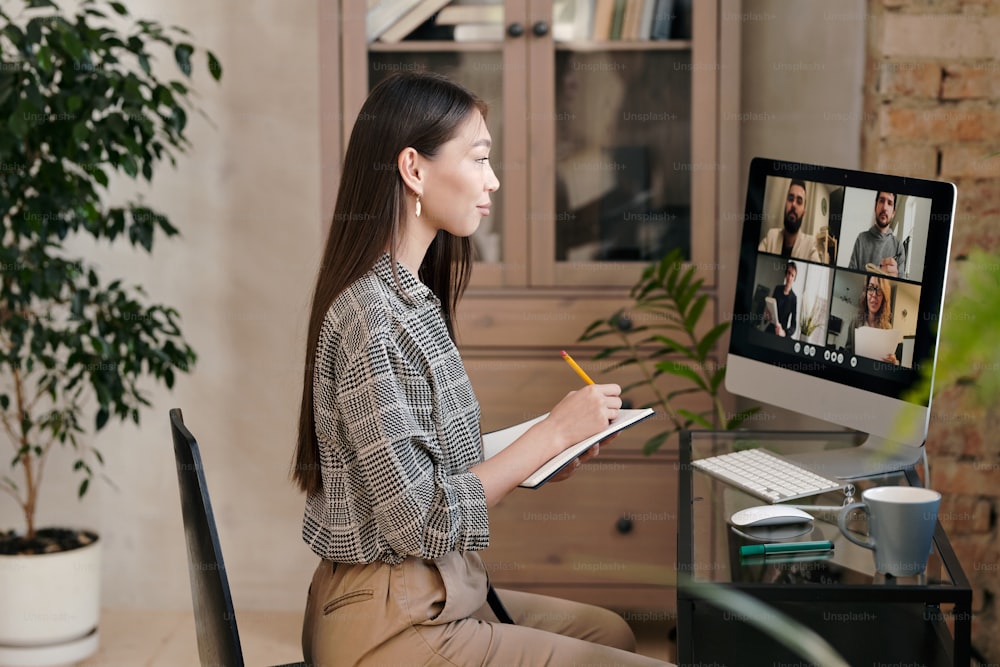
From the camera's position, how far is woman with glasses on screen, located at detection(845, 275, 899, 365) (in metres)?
1.55

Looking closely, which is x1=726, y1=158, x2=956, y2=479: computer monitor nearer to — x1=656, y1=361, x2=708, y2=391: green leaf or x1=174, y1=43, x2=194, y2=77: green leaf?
x1=656, y1=361, x2=708, y2=391: green leaf

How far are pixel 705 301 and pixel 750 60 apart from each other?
30.4 inches

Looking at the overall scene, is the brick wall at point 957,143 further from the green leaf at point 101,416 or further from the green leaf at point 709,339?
the green leaf at point 101,416

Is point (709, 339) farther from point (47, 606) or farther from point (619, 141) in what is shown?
point (47, 606)

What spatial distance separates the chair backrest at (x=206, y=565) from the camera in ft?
3.88

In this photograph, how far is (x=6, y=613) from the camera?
2568mm

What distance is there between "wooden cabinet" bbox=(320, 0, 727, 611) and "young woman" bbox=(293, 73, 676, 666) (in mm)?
1036

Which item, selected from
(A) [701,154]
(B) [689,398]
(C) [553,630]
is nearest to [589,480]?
(B) [689,398]

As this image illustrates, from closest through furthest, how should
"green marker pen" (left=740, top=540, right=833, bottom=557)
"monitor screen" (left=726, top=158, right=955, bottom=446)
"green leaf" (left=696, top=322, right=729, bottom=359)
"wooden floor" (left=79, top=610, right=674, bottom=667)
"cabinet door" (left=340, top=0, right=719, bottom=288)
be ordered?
1. "green marker pen" (left=740, top=540, right=833, bottom=557)
2. "monitor screen" (left=726, top=158, right=955, bottom=446)
3. "green leaf" (left=696, top=322, right=729, bottom=359)
4. "cabinet door" (left=340, top=0, right=719, bottom=288)
5. "wooden floor" (left=79, top=610, right=674, bottom=667)

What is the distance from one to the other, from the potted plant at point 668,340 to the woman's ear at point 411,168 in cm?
99

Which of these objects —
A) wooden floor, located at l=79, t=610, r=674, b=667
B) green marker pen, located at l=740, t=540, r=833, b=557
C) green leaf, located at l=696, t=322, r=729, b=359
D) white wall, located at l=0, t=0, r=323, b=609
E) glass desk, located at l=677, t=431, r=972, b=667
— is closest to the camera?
glass desk, located at l=677, t=431, r=972, b=667

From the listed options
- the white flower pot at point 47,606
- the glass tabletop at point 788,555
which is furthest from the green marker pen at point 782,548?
the white flower pot at point 47,606

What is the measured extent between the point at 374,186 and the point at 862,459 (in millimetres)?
825

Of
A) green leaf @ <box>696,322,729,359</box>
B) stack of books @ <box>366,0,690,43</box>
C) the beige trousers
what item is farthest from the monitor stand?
stack of books @ <box>366,0,690,43</box>
